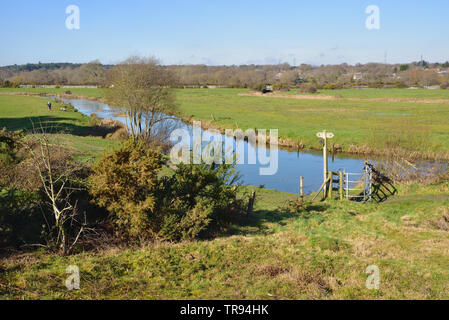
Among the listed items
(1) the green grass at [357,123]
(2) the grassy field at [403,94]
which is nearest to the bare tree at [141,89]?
(1) the green grass at [357,123]

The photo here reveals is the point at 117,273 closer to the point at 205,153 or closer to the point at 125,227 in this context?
the point at 125,227

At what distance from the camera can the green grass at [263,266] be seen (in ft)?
29.7

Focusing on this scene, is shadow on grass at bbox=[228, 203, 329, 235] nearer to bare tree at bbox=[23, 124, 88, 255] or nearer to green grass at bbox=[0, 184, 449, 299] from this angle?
green grass at bbox=[0, 184, 449, 299]

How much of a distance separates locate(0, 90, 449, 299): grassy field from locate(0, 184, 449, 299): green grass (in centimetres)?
2

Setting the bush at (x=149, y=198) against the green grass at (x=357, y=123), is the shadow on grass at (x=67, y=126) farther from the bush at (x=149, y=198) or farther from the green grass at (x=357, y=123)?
the bush at (x=149, y=198)

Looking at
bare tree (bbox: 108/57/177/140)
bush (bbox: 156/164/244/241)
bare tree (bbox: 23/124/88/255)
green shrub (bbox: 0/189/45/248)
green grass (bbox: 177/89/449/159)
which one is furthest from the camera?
bare tree (bbox: 108/57/177/140)

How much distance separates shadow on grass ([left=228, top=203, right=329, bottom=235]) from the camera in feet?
49.4

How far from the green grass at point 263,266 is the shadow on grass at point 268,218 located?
0.40 feet

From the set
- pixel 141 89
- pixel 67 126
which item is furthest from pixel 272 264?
pixel 67 126

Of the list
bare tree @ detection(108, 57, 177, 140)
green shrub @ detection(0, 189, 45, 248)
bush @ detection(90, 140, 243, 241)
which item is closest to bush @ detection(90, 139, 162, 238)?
bush @ detection(90, 140, 243, 241)

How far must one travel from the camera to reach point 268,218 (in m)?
17.1

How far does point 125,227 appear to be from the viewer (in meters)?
13.0

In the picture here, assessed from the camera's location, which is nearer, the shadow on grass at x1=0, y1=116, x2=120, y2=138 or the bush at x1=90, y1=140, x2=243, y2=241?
the bush at x1=90, y1=140, x2=243, y2=241
